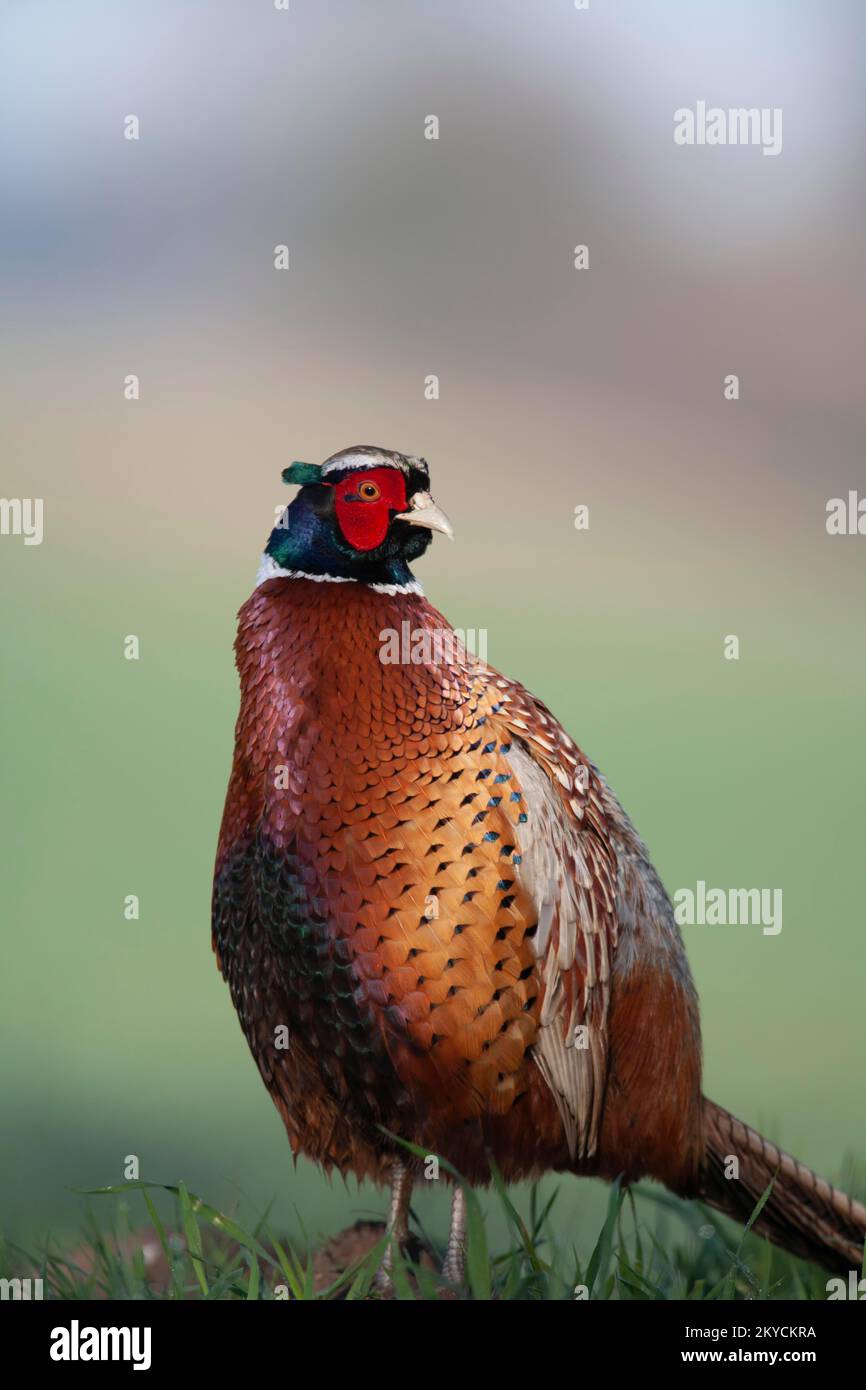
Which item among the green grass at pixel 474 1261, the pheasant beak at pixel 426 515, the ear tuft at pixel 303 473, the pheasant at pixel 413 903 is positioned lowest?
the green grass at pixel 474 1261

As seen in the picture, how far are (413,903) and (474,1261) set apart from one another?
0.66 meters

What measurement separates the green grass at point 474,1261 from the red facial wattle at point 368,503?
3.92 ft

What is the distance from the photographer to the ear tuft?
2602 mm

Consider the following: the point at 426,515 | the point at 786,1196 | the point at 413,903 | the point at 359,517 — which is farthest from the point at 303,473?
the point at 786,1196

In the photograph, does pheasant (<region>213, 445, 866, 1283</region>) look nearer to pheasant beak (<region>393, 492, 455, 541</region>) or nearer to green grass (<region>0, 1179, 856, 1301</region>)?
pheasant beak (<region>393, 492, 455, 541</region>)

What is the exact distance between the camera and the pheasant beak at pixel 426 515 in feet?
8.39

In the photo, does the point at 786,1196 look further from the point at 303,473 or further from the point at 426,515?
the point at 303,473

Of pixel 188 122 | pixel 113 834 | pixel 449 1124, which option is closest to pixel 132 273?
pixel 188 122

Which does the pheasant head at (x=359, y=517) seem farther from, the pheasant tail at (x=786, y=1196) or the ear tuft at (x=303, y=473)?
the pheasant tail at (x=786, y=1196)

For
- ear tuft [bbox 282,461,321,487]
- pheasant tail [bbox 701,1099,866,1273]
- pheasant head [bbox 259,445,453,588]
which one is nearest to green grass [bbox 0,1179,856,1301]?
pheasant tail [bbox 701,1099,866,1273]

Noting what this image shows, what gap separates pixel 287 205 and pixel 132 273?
36 cm

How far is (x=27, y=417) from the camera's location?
3078mm

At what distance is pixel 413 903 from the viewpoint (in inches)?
97.9

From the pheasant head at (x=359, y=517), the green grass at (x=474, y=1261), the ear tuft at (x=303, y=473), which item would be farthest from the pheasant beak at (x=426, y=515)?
the green grass at (x=474, y=1261)
